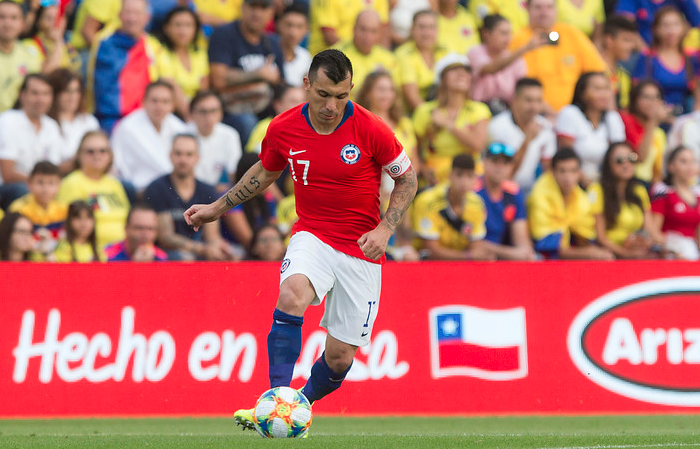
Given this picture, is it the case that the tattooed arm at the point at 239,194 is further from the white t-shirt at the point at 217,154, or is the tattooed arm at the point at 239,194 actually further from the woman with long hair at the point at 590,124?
the woman with long hair at the point at 590,124

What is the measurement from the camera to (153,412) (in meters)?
9.46

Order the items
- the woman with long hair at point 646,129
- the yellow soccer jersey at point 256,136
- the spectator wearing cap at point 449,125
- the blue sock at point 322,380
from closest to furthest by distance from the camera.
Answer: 1. the blue sock at point 322,380
2. the yellow soccer jersey at point 256,136
3. the spectator wearing cap at point 449,125
4. the woman with long hair at point 646,129

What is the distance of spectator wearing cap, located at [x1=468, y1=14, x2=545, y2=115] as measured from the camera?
1266cm

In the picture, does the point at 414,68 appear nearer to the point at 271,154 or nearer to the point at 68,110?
the point at 68,110

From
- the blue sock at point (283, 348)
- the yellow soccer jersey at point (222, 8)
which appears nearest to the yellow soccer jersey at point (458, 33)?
the yellow soccer jersey at point (222, 8)

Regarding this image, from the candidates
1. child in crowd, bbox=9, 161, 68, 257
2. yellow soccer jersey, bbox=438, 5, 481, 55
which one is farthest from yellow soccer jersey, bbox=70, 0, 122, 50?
yellow soccer jersey, bbox=438, 5, 481, 55

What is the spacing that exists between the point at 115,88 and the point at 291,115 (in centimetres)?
570

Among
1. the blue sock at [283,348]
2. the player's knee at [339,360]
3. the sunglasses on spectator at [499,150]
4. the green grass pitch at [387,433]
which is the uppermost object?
the sunglasses on spectator at [499,150]

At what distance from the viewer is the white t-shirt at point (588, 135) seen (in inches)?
477

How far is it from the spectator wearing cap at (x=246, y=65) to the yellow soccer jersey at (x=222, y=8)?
0.45 metres

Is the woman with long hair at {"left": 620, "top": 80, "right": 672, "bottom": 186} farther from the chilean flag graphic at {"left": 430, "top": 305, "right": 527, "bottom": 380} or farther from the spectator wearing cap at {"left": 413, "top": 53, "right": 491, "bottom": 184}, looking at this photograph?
the chilean flag graphic at {"left": 430, "top": 305, "right": 527, "bottom": 380}

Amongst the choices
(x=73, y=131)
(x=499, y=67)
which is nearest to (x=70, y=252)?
(x=73, y=131)

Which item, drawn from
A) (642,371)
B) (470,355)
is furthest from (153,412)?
(642,371)

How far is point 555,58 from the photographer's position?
42.8ft
